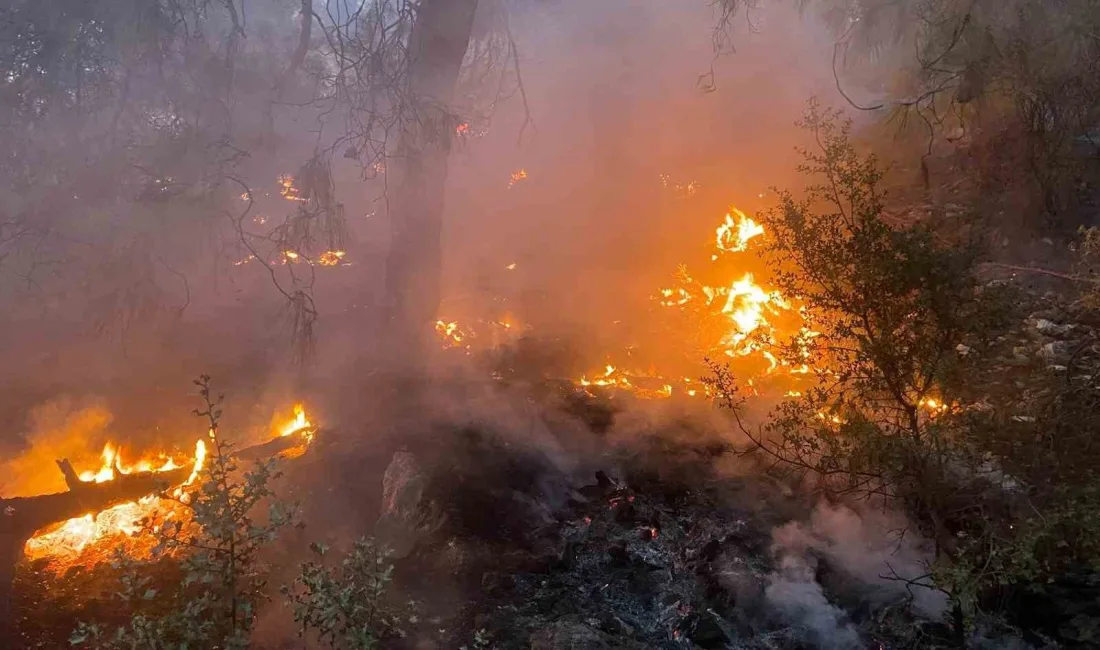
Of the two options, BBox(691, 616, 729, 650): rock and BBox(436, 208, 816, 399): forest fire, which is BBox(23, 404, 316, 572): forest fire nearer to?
BBox(436, 208, 816, 399): forest fire

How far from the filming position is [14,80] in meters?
7.11

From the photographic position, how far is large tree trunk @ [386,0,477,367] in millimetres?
5934

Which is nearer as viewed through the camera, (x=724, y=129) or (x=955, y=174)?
(x=955, y=174)

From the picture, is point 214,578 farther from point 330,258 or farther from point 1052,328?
point 330,258

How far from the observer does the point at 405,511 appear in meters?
4.34

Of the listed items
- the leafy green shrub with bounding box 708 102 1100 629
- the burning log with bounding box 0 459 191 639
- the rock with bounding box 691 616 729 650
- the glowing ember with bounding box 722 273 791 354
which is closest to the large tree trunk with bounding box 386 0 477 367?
the burning log with bounding box 0 459 191 639

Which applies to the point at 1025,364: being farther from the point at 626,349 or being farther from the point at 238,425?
the point at 238,425

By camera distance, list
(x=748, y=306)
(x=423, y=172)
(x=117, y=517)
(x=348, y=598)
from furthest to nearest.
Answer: (x=748, y=306) < (x=423, y=172) < (x=117, y=517) < (x=348, y=598)

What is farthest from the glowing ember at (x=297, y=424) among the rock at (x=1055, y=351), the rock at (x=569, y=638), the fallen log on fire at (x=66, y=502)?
the rock at (x=1055, y=351)

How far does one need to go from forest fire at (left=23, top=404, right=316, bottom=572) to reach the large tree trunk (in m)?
2.23

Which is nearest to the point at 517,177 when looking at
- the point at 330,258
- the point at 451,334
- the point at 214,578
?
the point at 330,258

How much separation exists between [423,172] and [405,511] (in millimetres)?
3751

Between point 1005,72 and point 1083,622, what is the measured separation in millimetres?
3944

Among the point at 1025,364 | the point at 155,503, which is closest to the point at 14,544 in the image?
the point at 155,503
